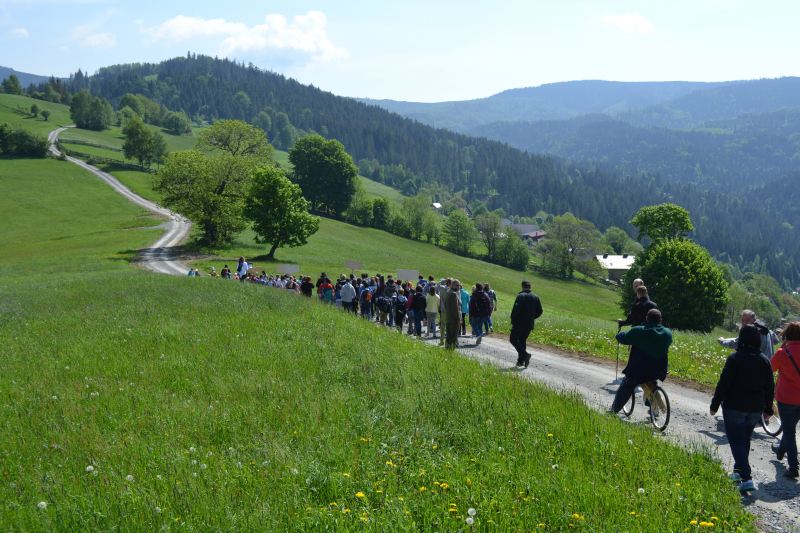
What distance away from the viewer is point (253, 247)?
62.9m

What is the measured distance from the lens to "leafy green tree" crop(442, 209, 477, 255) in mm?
115188

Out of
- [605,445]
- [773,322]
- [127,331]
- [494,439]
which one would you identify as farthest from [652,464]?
[773,322]

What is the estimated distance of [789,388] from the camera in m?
8.45

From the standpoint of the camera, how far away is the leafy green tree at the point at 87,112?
164625 mm

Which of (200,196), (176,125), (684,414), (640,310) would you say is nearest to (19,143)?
(200,196)

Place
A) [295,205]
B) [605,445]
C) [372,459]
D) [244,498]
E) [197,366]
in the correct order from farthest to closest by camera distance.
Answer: [295,205] → [197,366] → [605,445] → [372,459] → [244,498]

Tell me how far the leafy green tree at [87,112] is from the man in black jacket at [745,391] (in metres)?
191

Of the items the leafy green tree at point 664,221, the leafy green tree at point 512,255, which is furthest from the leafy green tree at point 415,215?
the leafy green tree at point 664,221

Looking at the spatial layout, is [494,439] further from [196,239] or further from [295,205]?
[196,239]

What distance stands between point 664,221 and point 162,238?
2424 inches

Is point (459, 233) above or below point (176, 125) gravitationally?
below

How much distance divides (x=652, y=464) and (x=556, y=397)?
267cm

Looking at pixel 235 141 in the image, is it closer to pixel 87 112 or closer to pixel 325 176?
pixel 325 176

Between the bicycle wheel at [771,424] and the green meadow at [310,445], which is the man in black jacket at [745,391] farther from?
the bicycle wheel at [771,424]
